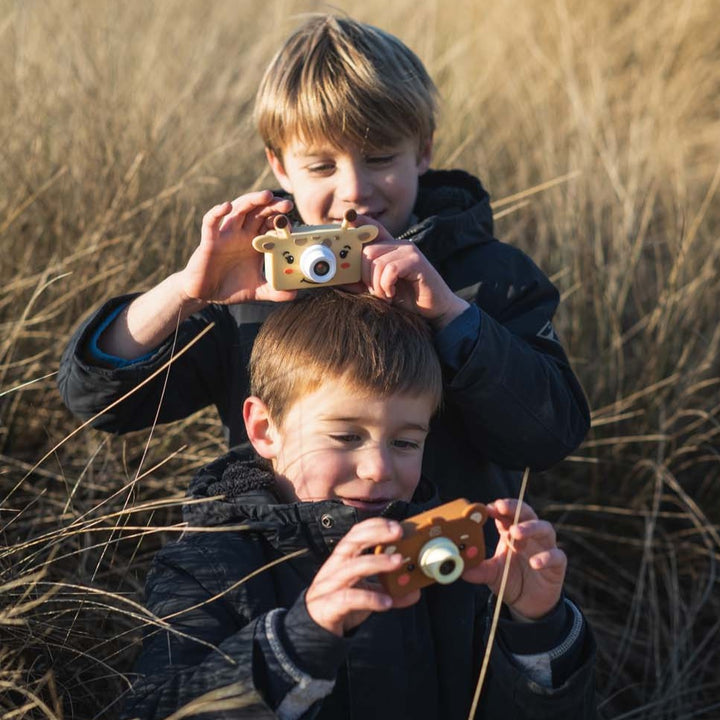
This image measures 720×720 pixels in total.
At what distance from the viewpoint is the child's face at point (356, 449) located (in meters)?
1.89

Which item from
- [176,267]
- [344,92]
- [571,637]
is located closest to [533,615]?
[571,637]

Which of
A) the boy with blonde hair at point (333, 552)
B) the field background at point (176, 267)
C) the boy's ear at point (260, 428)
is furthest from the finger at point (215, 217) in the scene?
the field background at point (176, 267)

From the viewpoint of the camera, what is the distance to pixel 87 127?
348 centimetres

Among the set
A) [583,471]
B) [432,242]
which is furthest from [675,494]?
[432,242]

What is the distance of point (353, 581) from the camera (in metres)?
1.57

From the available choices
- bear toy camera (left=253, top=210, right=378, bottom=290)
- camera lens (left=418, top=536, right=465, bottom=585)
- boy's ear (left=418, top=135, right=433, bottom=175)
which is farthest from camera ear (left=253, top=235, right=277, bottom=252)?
boy's ear (left=418, top=135, right=433, bottom=175)

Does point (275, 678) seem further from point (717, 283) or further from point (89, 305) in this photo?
point (717, 283)

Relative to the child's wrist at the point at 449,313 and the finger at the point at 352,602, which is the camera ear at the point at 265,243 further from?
the finger at the point at 352,602

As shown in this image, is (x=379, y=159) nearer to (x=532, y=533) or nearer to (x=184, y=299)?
(x=184, y=299)

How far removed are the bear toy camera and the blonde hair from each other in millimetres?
468

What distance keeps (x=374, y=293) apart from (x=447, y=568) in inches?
23.2

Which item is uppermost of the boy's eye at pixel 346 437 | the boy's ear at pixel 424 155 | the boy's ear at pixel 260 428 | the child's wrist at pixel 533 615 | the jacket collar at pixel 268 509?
the boy's ear at pixel 424 155

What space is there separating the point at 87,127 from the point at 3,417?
1053mm

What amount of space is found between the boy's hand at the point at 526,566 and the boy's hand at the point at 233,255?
628mm
